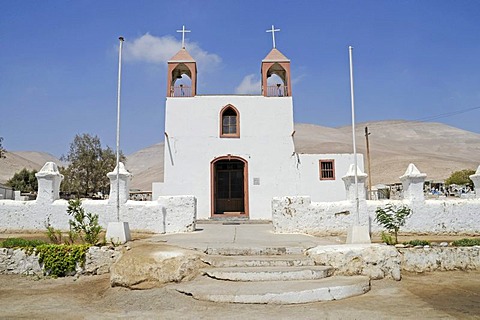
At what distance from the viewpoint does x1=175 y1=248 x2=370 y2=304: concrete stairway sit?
22.7 ft

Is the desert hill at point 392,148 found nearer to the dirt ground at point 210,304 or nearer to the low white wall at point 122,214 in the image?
the low white wall at point 122,214

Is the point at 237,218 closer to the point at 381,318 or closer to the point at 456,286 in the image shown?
the point at 456,286

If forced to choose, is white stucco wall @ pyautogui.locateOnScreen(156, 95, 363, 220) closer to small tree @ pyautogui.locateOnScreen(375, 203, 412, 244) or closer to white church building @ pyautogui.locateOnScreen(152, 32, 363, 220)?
white church building @ pyautogui.locateOnScreen(152, 32, 363, 220)

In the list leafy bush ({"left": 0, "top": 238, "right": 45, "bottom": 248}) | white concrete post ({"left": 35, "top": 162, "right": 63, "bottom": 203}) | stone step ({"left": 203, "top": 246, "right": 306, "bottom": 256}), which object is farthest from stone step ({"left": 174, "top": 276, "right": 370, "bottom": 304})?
white concrete post ({"left": 35, "top": 162, "right": 63, "bottom": 203})

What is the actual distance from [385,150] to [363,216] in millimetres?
97910

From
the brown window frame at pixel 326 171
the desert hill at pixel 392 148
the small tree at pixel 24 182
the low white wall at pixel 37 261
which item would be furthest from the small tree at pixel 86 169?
the desert hill at pixel 392 148

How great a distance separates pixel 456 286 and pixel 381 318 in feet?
11.3

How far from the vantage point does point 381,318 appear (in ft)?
20.2

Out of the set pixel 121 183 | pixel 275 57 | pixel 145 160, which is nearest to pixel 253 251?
pixel 121 183

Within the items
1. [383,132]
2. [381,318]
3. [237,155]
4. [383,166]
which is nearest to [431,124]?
[383,132]

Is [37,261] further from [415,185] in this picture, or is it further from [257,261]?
[415,185]

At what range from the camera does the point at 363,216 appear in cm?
1405

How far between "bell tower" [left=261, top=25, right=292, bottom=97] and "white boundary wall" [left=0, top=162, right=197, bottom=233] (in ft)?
35.9

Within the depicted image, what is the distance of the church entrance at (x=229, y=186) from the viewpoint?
73.6ft
